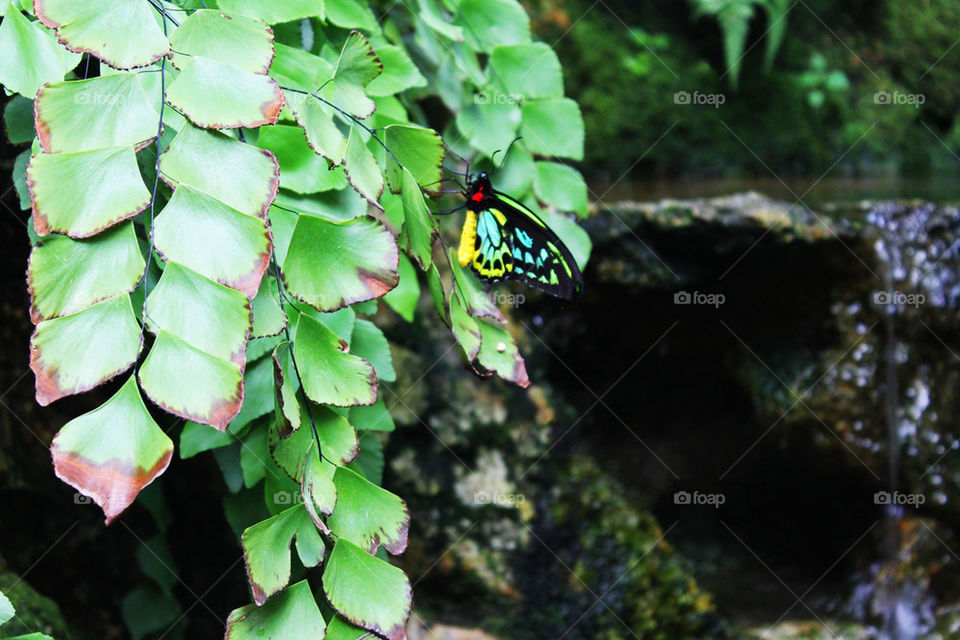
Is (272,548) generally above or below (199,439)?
above

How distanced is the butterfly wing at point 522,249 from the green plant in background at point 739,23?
3.03 m

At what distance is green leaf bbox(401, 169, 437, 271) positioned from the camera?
2.64ft

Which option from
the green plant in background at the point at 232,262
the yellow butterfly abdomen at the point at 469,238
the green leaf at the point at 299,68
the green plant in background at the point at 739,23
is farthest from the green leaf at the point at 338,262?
the green plant in background at the point at 739,23

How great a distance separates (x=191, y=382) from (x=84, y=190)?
0.63ft

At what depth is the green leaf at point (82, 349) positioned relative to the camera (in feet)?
1.90

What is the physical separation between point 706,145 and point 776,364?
5.99 ft

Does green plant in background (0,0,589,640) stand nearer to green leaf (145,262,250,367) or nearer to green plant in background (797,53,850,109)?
green leaf (145,262,250,367)

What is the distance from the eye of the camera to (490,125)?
4.03ft

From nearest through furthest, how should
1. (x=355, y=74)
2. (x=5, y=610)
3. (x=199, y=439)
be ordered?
(x=5, y=610) → (x=355, y=74) → (x=199, y=439)

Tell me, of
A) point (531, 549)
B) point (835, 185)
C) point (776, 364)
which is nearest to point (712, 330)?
point (776, 364)

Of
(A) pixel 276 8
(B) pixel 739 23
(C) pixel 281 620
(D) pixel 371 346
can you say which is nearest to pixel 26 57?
(A) pixel 276 8

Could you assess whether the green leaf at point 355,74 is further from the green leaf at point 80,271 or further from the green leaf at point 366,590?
the green leaf at point 366,590

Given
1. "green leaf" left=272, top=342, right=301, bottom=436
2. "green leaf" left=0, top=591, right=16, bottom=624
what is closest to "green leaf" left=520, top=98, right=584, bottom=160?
"green leaf" left=272, top=342, right=301, bottom=436

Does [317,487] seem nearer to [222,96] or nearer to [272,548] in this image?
[272,548]
